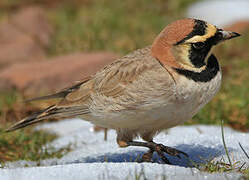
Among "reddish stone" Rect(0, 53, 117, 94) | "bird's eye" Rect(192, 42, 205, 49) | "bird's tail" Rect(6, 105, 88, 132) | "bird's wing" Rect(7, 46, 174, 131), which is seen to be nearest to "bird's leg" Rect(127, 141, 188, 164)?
"bird's wing" Rect(7, 46, 174, 131)

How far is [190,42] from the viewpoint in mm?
4012

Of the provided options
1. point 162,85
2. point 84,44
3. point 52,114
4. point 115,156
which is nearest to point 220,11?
point 84,44

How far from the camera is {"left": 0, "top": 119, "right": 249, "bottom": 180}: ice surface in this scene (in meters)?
3.58

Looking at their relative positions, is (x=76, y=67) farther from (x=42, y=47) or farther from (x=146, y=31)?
(x=146, y=31)

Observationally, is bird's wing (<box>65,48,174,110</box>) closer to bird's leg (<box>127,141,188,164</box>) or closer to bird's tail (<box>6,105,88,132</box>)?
bird's tail (<box>6,105,88,132</box>)

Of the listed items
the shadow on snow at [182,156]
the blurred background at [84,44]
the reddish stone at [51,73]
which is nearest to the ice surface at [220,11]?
the blurred background at [84,44]

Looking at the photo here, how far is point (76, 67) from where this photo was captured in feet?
24.1

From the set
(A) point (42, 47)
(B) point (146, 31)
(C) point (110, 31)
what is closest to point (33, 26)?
(A) point (42, 47)

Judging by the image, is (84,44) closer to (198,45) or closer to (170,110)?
(198,45)

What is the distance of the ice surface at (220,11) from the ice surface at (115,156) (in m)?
4.83

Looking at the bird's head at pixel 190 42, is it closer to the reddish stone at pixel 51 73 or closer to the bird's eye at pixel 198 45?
the bird's eye at pixel 198 45

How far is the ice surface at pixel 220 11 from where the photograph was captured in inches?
408

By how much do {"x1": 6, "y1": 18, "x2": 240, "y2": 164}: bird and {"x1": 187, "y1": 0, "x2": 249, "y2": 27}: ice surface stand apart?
6.15 meters

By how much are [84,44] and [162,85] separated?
16.5 ft
